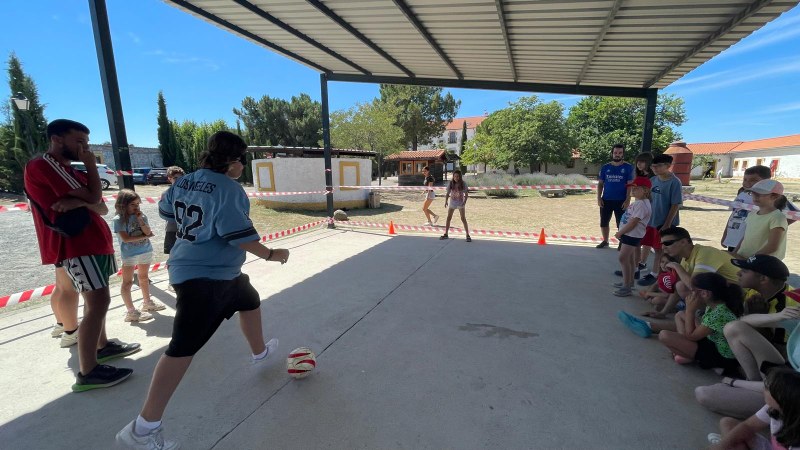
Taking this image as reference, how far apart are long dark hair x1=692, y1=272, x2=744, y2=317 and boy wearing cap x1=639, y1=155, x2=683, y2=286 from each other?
7.32 feet

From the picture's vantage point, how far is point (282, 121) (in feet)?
137

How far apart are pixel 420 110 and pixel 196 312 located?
48.3 m

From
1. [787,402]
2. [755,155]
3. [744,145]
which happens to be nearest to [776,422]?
[787,402]

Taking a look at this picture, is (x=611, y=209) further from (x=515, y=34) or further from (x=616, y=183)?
(x=515, y=34)

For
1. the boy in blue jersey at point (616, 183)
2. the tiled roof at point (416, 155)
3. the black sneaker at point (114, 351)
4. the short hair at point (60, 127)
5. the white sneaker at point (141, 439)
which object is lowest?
the black sneaker at point (114, 351)

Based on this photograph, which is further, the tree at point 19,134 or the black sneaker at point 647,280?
the tree at point 19,134

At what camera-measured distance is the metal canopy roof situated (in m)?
4.39

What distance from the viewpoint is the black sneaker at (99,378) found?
2.49m

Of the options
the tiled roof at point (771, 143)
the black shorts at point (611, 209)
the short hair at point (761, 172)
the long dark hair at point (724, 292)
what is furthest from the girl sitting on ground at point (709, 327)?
the tiled roof at point (771, 143)

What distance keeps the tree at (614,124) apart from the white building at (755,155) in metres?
10.5

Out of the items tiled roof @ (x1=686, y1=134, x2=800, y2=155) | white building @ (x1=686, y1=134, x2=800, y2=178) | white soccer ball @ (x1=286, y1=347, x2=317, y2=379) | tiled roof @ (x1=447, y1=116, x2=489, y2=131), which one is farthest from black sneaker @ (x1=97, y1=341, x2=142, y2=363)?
tiled roof @ (x1=447, y1=116, x2=489, y2=131)

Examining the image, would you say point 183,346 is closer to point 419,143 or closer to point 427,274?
point 427,274

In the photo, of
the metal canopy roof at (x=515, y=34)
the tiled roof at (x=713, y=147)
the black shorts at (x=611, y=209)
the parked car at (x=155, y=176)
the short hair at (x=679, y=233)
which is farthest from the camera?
the tiled roof at (x=713, y=147)

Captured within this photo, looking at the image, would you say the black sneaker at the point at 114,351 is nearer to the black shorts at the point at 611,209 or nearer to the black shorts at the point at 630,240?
the black shorts at the point at 630,240
